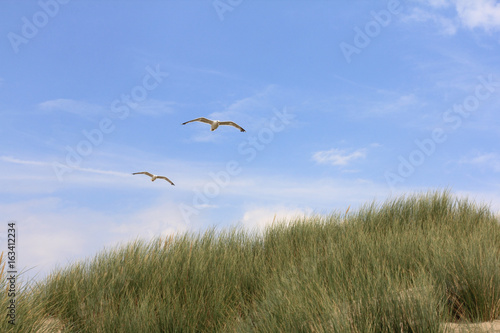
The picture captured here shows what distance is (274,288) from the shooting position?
5207mm

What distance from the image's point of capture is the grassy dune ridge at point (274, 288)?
3.95m

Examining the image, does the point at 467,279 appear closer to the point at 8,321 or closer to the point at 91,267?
the point at 8,321

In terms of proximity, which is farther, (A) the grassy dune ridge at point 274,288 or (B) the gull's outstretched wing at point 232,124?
(B) the gull's outstretched wing at point 232,124

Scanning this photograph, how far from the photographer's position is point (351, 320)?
3.71 meters

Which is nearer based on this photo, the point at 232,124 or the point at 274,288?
the point at 274,288

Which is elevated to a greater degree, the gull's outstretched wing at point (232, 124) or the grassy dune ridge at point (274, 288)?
the gull's outstretched wing at point (232, 124)

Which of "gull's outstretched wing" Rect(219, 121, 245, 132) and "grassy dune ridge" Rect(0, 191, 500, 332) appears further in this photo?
"gull's outstretched wing" Rect(219, 121, 245, 132)

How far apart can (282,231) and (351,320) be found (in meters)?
5.34

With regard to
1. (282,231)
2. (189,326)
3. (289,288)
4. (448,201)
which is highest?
(448,201)

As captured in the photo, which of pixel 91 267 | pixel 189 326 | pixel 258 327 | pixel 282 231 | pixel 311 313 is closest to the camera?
pixel 311 313

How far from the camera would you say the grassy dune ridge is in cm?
395

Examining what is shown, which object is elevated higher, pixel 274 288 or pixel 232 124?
pixel 232 124

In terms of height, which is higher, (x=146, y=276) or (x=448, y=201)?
(x=448, y=201)

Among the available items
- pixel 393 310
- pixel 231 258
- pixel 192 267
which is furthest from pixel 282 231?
pixel 393 310
